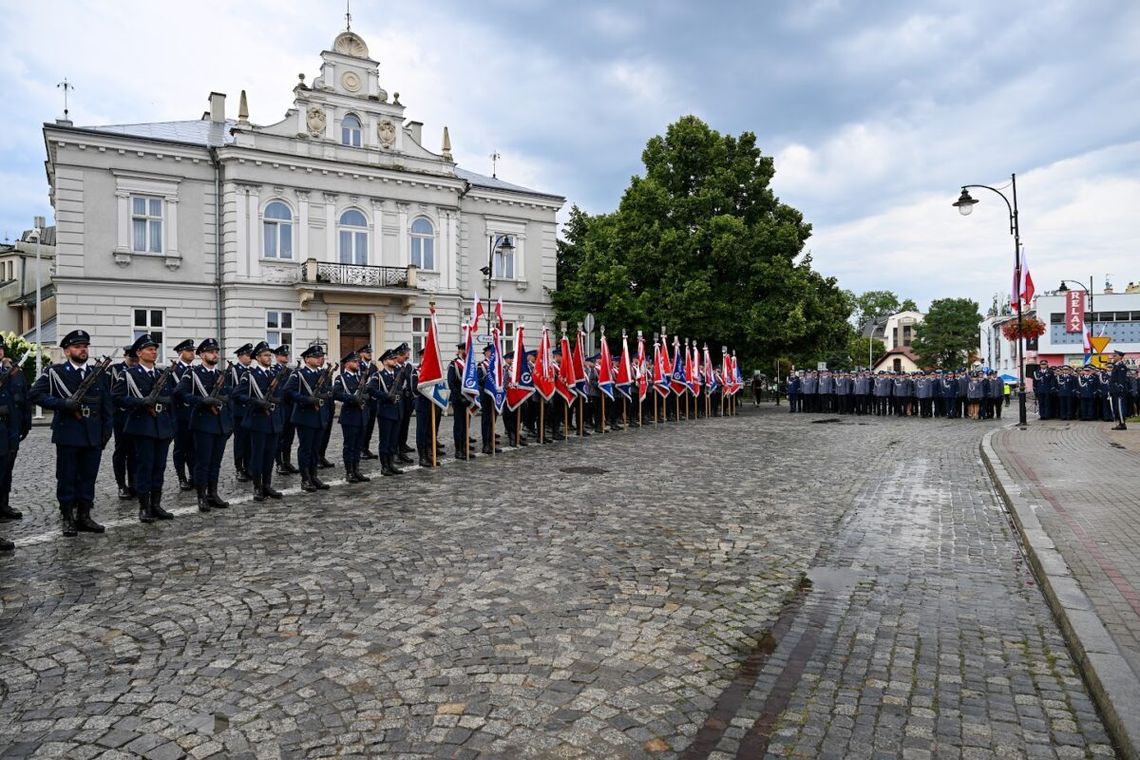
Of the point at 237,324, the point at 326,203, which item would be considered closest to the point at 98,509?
the point at 237,324

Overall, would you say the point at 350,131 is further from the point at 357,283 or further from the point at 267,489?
the point at 267,489

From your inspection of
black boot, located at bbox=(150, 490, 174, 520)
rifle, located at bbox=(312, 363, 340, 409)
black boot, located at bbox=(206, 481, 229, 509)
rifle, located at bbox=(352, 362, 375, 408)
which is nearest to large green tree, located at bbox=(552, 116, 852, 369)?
rifle, located at bbox=(352, 362, 375, 408)

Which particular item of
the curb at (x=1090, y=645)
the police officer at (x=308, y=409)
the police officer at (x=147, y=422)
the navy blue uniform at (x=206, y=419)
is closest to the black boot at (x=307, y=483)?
the police officer at (x=308, y=409)

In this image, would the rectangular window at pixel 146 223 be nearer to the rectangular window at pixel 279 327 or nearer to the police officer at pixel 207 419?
the rectangular window at pixel 279 327

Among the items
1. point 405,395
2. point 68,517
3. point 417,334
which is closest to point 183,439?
point 68,517

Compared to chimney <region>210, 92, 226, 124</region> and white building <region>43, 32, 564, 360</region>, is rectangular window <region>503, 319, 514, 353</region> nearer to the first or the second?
white building <region>43, 32, 564, 360</region>

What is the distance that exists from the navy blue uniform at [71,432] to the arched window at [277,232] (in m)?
22.5

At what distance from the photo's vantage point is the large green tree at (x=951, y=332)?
91.2 meters

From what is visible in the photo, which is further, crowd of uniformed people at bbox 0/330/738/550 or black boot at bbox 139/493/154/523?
black boot at bbox 139/493/154/523

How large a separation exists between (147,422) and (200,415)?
91 cm

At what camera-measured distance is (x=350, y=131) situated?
31.3m

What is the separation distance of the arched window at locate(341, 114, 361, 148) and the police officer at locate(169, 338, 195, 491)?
886 inches

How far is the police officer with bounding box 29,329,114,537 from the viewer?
8.13m

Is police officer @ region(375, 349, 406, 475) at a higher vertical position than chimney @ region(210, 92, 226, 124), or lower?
lower
